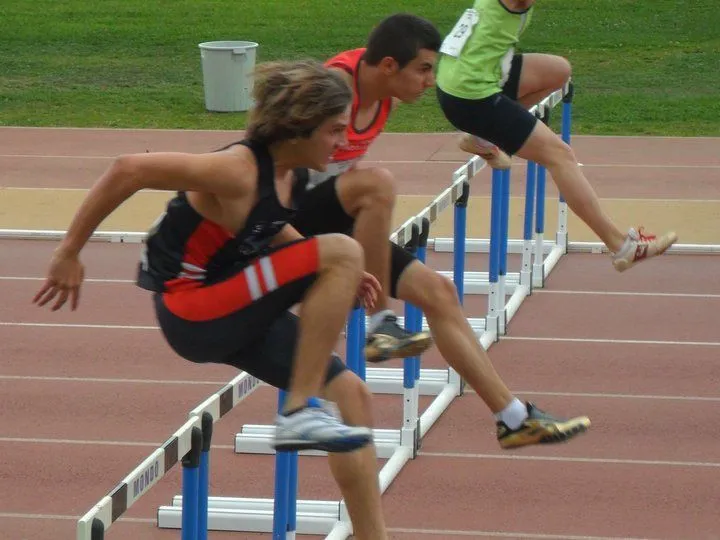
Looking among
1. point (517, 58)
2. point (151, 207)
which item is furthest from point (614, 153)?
point (517, 58)

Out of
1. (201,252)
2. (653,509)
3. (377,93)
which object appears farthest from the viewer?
(653,509)

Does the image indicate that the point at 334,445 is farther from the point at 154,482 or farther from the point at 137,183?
the point at 137,183

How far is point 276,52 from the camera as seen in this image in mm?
18719

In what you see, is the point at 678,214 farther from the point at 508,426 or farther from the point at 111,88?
the point at 111,88

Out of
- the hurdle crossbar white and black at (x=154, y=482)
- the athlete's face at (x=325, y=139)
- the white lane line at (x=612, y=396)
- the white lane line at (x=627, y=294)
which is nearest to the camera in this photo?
the hurdle crossbar white and black at (x=154, y=482)

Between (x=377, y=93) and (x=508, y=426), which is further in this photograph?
(x=377, y=93)

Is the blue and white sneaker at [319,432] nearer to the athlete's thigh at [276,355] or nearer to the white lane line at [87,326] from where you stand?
the athlete's thigh at [276,355]

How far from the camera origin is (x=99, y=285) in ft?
29.4

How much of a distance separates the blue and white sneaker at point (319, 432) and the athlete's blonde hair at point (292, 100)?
0.69m

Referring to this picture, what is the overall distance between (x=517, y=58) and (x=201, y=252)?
287 cm

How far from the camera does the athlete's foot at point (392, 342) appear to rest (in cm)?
465

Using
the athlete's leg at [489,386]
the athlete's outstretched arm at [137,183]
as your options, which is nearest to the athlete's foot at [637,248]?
the athlete's leg at [489,386]

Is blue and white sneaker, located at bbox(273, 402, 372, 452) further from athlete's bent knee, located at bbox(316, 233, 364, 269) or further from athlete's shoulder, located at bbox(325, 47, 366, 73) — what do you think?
athlete's shoulder, located at bbox(325, 47, 366, 73)

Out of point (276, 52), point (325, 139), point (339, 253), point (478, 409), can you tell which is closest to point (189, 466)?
point (339, 253)
